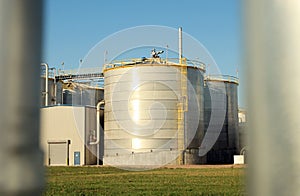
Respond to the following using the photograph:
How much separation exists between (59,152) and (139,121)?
8.53 m

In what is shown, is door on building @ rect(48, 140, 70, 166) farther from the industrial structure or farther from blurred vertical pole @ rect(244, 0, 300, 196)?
blurred vertical pole @ rect(244, 0, 300, 196)

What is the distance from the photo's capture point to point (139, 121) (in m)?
42.6

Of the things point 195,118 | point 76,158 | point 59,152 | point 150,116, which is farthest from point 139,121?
point 59,152

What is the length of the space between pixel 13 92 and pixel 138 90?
42111 mm

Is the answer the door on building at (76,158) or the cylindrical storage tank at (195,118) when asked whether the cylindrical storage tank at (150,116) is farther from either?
the door on building at (76,158)

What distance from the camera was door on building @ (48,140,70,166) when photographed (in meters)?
46.4

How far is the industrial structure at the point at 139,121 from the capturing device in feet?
139

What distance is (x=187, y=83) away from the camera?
146 feet

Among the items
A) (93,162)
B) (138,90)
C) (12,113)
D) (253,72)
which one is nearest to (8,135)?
(12,113)

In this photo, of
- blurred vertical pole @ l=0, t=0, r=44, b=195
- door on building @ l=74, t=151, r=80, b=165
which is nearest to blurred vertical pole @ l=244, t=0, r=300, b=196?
blurred vertical pole @ l=0, t=0, r=44, b=195

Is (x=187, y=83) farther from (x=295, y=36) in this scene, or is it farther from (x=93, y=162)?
(x=295, y=36)

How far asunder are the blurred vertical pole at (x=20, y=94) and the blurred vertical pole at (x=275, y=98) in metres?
0.51

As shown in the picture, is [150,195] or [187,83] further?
[187,83]

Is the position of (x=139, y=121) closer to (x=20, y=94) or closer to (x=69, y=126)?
(x=69, y=126)
